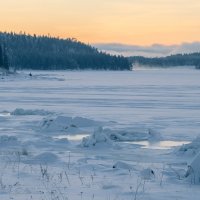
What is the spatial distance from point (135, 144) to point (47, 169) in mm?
4721

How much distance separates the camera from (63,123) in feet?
58.5

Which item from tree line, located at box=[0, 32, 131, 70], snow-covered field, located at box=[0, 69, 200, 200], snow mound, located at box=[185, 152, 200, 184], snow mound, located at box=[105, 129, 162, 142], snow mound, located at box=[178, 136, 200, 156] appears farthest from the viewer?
tree line, located at box=[0, 32, 131, 70]

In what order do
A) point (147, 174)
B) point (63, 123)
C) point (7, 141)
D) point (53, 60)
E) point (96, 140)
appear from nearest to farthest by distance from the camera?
1. point (147, 174)
2. point (96, 140)
3. point (7, 141)
4. point (63, 123)
5. point (53, 60)

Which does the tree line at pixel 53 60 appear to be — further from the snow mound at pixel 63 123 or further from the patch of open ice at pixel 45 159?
the patch of open ice at pixel 45 159

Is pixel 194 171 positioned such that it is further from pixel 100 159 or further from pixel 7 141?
pixel 7 141

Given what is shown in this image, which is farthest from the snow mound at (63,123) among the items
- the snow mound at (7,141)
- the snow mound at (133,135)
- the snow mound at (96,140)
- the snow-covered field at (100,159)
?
the snow mound at (96,140)

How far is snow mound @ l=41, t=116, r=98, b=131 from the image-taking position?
56.4 feet

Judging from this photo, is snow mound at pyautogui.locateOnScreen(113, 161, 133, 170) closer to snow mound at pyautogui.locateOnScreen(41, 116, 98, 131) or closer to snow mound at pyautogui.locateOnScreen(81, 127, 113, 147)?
snow mound at pyautogui.locateOnScreen(81, 127, 113, 147)

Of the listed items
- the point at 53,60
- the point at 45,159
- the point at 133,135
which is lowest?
the point at 133,135

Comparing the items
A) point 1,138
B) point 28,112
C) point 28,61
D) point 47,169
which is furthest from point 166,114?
point 28,61

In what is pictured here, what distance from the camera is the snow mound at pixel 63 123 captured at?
1720cm

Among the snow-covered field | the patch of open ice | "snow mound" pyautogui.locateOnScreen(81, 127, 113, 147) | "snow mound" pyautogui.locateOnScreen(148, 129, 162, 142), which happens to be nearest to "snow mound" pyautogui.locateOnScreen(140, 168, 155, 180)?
the snow-covered field

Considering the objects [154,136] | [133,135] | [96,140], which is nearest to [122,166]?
[96,140]

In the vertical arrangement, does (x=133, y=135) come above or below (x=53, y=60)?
below
